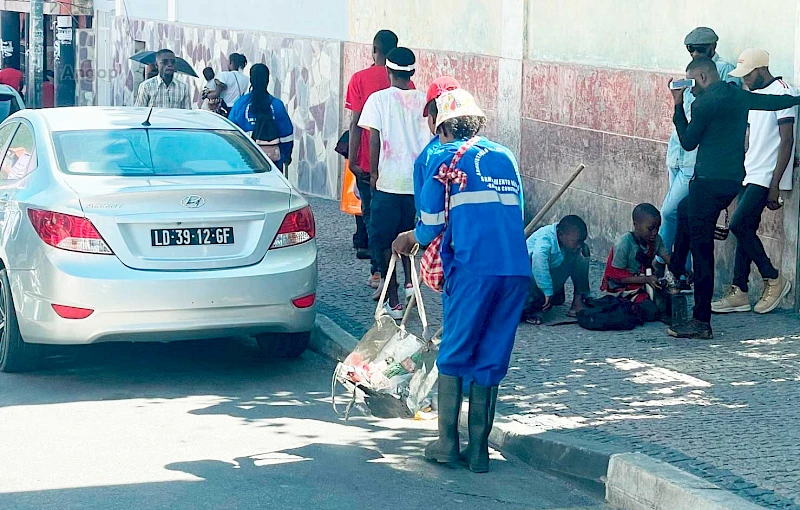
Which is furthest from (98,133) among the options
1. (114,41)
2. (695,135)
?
(114,41)

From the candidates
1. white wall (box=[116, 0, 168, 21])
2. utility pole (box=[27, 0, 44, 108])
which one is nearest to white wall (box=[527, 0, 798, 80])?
white wall (box=[116, 0, 168, 21])

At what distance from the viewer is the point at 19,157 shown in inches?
327

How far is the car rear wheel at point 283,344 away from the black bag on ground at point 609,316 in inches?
75.9

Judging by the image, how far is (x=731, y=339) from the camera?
336 inches

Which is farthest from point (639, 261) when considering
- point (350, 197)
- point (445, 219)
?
point (445, 219)

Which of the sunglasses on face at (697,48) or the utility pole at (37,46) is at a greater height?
the utility pole at (37,46)

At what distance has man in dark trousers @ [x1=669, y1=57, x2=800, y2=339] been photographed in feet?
27.4

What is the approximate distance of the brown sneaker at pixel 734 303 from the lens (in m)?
9.45

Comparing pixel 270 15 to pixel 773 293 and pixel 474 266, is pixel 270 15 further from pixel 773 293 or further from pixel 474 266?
pixel 474 266

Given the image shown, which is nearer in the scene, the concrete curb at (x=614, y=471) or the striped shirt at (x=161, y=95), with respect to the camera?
the concrete curb at (x=614, y=471)

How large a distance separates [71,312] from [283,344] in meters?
1.57

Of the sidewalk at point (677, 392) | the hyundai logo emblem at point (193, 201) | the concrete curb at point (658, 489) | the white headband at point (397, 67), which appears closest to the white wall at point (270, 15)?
the white headband at point (397, 67)

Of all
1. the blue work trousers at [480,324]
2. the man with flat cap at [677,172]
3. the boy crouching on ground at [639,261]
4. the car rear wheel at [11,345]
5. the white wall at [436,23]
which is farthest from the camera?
the white wall at [436,23]

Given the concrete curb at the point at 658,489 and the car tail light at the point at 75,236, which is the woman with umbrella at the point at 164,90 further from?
the concrete curb at the point at 658,489
